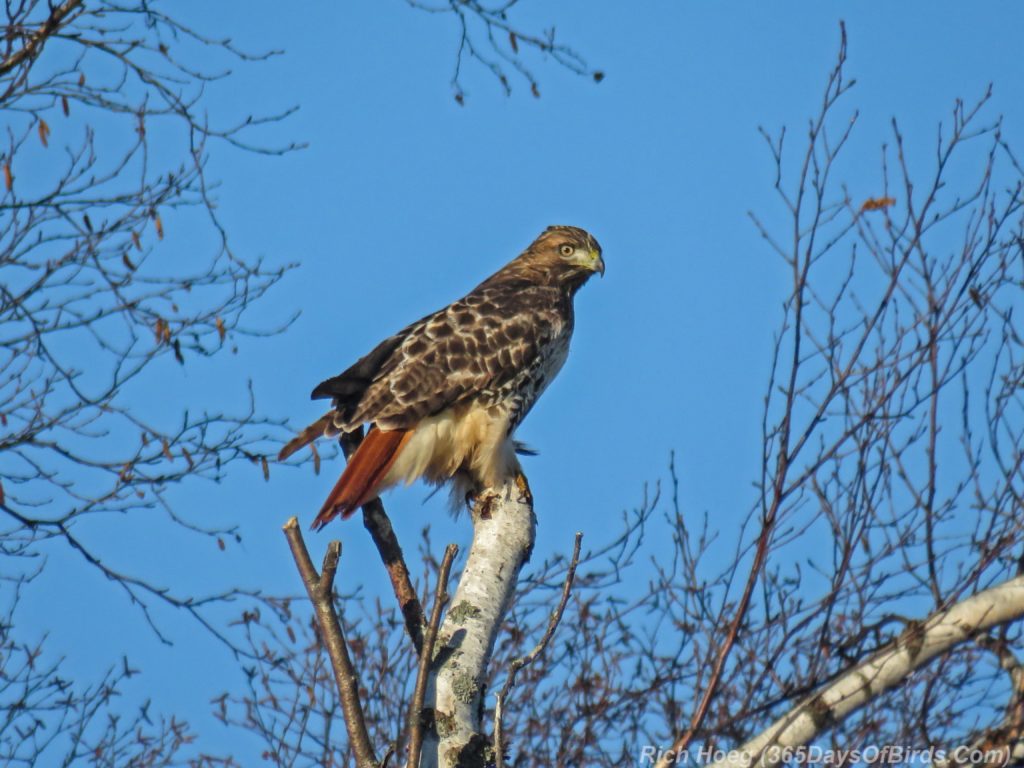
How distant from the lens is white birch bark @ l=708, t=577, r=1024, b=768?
3.18 metres

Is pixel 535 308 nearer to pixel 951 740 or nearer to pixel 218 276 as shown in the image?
pixel 218 276

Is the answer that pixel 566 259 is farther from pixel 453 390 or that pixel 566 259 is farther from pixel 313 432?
pixel 313 432

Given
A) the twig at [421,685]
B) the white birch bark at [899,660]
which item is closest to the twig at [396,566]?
the twig at [421,685]

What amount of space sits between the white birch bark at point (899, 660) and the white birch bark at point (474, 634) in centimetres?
97

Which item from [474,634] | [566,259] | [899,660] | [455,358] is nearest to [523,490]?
[455,358]

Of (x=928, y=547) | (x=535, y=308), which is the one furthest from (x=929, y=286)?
(x=535, y=308)

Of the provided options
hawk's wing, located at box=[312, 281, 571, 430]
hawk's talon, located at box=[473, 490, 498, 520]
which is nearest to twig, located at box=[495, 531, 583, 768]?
hawk's talon, located at box=[473, 490, 498, 520]

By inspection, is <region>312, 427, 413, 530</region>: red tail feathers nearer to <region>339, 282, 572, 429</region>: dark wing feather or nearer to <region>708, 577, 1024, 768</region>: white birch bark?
<region>339, 282, 572, 429</region>: dark wing feather

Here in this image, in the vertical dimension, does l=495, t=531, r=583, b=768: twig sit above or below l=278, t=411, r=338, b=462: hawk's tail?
below

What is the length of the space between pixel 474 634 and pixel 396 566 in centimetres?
52

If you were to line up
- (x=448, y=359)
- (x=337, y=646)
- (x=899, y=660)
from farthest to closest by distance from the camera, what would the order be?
(x=448, y=359)
(x=337, y=646)
(x=899, y=660)

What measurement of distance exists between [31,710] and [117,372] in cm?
169

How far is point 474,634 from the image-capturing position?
413cm

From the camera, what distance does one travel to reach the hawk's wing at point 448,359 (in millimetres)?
5734
